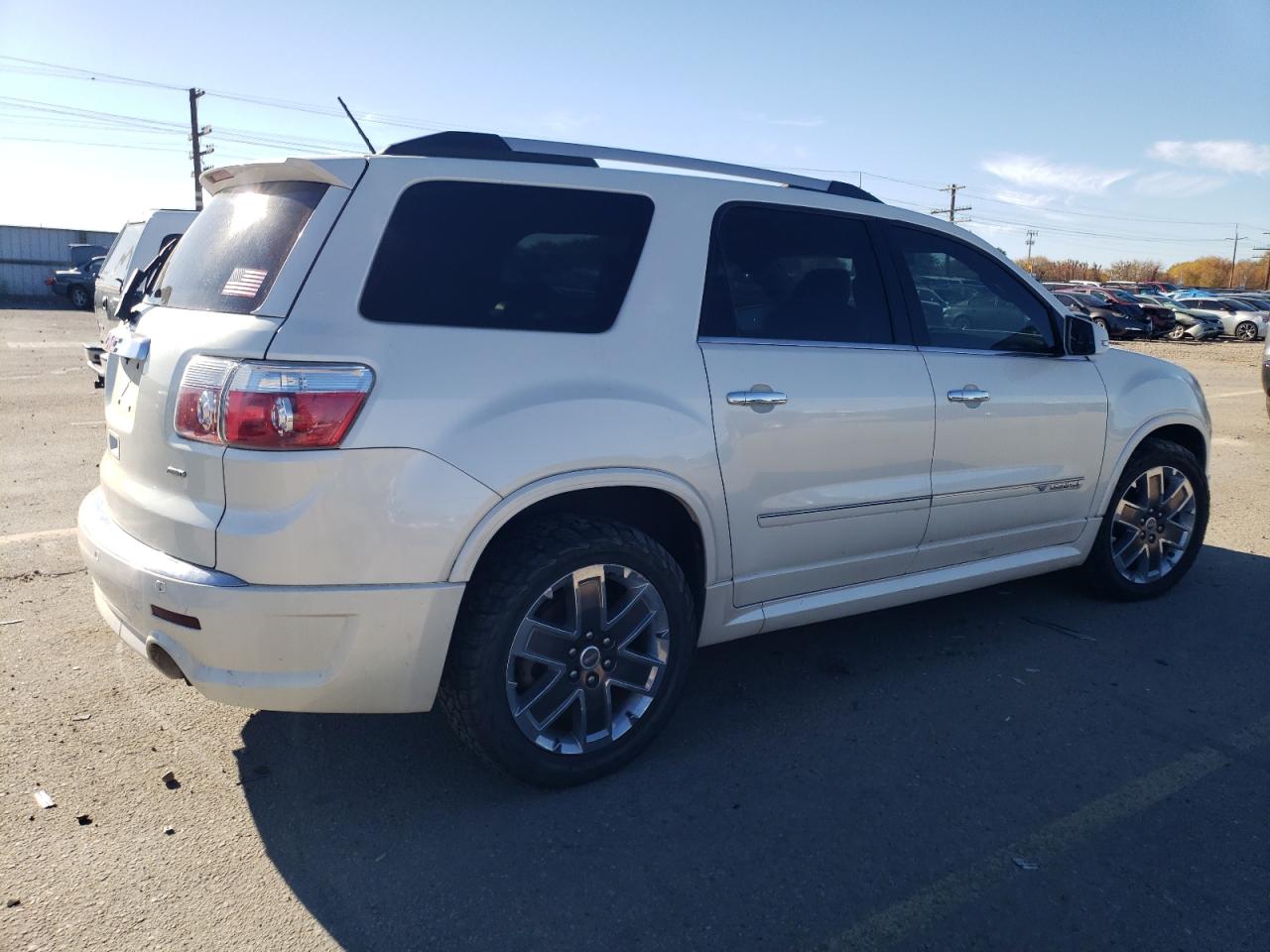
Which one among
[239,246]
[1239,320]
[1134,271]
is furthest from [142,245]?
[1134,271]

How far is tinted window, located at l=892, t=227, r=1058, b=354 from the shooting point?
4.18 meters

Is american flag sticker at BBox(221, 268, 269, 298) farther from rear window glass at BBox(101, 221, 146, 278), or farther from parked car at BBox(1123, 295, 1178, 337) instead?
parked car at BBox(1123, 295, 1178, 337)

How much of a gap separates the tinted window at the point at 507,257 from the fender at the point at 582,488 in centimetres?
47

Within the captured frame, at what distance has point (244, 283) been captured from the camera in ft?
9.91

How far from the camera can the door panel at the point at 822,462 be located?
3479 millimetres

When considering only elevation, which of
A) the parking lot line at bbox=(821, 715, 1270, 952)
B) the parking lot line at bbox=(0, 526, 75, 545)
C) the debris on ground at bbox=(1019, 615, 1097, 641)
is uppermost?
the parking lot line at bbox=(0, 526, 75, 545)

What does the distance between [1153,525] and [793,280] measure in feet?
8.59

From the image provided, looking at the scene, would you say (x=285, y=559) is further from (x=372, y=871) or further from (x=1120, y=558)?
(x=1120, y=558)

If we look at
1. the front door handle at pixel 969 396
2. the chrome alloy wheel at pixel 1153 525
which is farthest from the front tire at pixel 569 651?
the chrome alloy wheel at pixel 1153 525

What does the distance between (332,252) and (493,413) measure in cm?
64

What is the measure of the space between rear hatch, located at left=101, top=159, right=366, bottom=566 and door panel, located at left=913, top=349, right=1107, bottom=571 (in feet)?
8.01

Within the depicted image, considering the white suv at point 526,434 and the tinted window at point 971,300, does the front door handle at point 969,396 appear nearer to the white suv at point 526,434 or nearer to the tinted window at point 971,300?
the white suv at point 526,434

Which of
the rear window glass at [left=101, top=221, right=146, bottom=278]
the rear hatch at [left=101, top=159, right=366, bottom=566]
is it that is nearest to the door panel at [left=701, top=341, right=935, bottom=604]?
the rear hatch at [left=101, top=159, right=366, bottom=566]

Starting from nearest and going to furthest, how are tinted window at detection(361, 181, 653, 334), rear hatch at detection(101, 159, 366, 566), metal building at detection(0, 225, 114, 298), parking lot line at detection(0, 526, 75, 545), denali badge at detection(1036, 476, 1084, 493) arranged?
rear hatch at detection(101, 159, 366, 566) → tinted window at detection(361, 181, 653, 334) → denali badge at detection(1036, 476, 1084, 493) → parking lot line at detection(0, 526, 75, 545) → metal building at detection(0, 225, 114, 298)
